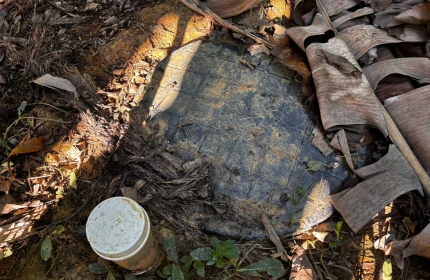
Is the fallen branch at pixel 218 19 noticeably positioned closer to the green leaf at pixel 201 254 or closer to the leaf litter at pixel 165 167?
the leaf litter at pixel 165 167

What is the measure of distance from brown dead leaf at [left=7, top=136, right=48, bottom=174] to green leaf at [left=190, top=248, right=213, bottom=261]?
55.9 inches

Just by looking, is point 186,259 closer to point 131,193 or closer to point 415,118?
point 131,193

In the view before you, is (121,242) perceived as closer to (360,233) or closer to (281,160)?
(281,160)

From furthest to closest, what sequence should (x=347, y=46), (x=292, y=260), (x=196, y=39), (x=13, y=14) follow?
(x=13, y=14)
(x=196, y=39)
(x=347, y=46)
(x=292, y=260)

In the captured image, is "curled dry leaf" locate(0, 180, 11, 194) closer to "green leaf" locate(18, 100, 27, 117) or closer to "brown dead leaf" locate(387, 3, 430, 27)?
"green leaf" locate(18, 100, 27, 117)

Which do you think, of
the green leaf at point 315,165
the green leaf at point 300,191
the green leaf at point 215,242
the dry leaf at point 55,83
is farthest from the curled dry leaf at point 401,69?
the dry leaf at point 55,83

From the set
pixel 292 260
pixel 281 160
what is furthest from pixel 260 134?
pixel 292 260

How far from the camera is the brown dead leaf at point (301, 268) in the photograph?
7.22 feet

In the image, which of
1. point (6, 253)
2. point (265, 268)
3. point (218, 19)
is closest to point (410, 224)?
point (265, 268)

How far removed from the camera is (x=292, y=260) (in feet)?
7.43

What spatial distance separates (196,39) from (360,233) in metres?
2.12

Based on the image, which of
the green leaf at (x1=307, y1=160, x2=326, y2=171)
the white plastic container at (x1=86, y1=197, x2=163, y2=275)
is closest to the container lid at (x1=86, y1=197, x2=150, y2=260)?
the white plastic container at (x1=86, y1=197, x2=163, y2=275)

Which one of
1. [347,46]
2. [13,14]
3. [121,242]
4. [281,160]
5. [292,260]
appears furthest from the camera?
[13,14]

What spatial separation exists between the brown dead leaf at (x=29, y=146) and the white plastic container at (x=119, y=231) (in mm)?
1050
